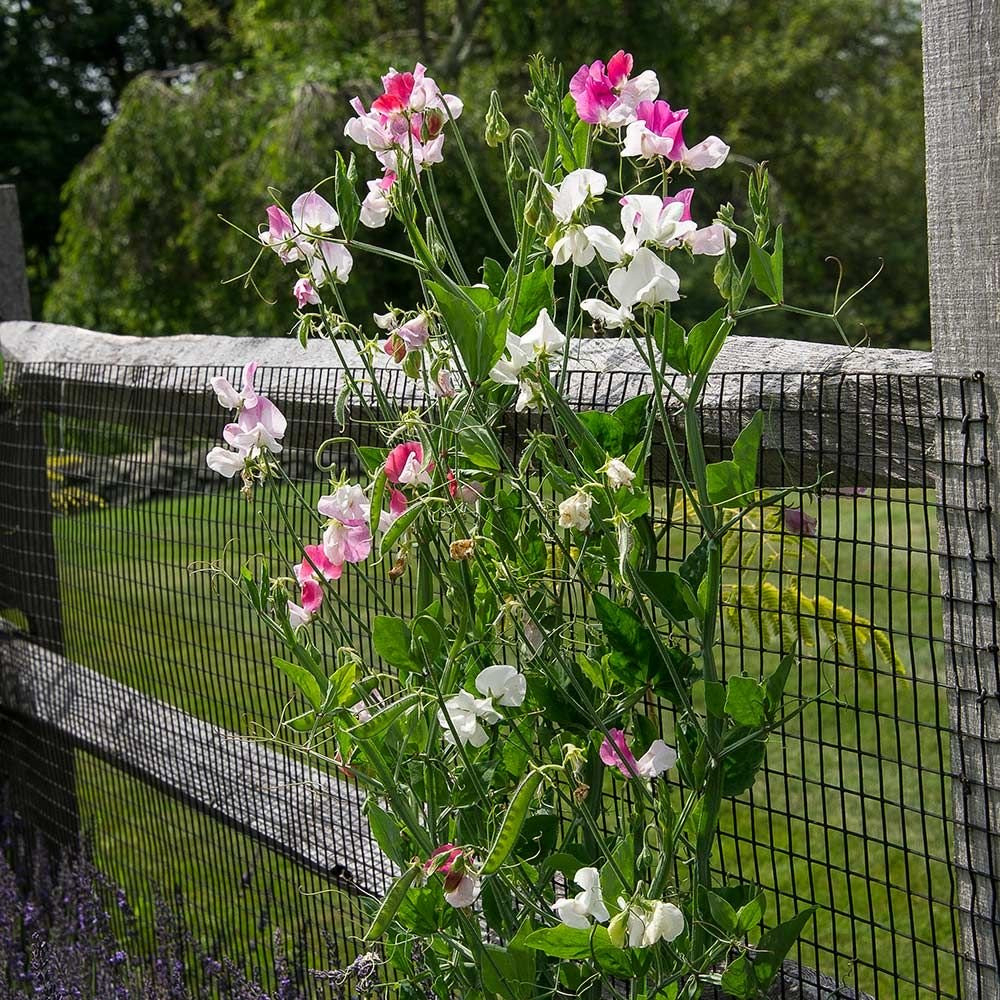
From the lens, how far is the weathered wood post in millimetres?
1274

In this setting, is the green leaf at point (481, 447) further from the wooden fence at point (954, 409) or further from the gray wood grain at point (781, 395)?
the wooden fence at point (954, 409)

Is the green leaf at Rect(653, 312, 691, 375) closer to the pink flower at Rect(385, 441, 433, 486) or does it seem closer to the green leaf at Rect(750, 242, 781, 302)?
the green leaf at Rect(750, 242, 781, 302)

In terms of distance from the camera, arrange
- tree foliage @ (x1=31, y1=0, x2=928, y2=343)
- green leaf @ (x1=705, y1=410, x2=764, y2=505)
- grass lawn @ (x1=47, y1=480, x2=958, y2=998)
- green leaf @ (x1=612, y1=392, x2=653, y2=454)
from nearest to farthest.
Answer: green leaf @ (x1=705, y1=410, x2=764, y2=505), green leaf @ (x1=612, y1=392, x2=653, y2=454), grass lawn @ (x1=47, y1=480, x2=958, y2=998), tree foliage @ (x1=31, y1=0, x2=928, y2=343)

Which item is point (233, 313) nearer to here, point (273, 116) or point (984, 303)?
point (273, 116)

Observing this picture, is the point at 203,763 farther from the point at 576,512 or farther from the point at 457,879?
the point at 576,512

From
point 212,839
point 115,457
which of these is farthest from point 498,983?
point 115,457

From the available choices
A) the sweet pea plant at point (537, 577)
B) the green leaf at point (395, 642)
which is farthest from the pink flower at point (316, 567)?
the green leaf at point (395, 642)

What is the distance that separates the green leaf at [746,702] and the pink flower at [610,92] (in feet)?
1.74

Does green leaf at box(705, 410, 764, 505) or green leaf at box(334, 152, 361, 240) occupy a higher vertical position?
green leaf at box(334, 152, 361, 240)

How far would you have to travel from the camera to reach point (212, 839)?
2.85 metres

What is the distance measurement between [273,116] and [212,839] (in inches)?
413

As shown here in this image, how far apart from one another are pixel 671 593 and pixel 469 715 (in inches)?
8.8

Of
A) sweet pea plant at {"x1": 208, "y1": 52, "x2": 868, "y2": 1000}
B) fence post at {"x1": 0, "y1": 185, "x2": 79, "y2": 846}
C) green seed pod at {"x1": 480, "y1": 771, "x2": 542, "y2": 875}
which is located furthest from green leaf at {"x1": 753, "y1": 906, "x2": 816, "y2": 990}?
fence post at {"x1": 0, "y1": 185, "x2": 79, "y2": 846}

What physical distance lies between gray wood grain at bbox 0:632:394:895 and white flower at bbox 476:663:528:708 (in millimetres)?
601
